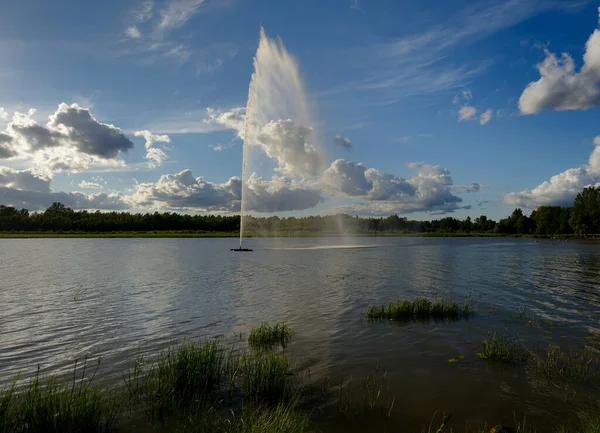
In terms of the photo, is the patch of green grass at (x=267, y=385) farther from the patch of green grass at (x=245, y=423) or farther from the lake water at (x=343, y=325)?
the lake water at (x=343, y=325)

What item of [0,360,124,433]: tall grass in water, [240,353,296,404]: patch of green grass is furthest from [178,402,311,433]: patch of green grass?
[0,360,124,433]: tall grass in water

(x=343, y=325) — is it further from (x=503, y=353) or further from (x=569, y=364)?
(x=569, y=364)

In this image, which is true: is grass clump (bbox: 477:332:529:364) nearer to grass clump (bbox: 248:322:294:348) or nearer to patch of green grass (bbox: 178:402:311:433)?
grass clump (bbox: 248:322:294:348)

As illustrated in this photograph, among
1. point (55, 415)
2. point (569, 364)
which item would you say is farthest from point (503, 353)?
point (55, 415)

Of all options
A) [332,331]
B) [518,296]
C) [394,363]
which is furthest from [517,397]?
[518,296]

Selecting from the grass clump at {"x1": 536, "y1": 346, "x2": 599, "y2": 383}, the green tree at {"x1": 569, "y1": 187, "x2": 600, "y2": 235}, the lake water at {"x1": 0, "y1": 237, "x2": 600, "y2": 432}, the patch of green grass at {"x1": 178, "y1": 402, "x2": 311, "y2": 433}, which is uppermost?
the green tree at {"x1": 569, "y1": 187, "x2": 600, "y2": 235}

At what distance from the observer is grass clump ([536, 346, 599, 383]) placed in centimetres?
1102

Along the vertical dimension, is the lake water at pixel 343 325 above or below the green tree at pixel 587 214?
below

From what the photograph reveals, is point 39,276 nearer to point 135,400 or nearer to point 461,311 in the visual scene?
point 135,400

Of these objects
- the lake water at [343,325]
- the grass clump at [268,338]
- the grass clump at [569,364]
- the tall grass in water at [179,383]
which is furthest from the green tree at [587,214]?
the tall grass in water at [179,383]

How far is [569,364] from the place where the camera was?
37.7 ft

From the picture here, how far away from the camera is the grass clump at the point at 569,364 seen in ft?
36.2

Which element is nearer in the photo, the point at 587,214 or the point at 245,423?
the point at 245,423

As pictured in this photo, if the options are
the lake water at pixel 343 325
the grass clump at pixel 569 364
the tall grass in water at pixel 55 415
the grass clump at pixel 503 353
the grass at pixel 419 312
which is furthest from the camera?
the grass at pixel 419 312
